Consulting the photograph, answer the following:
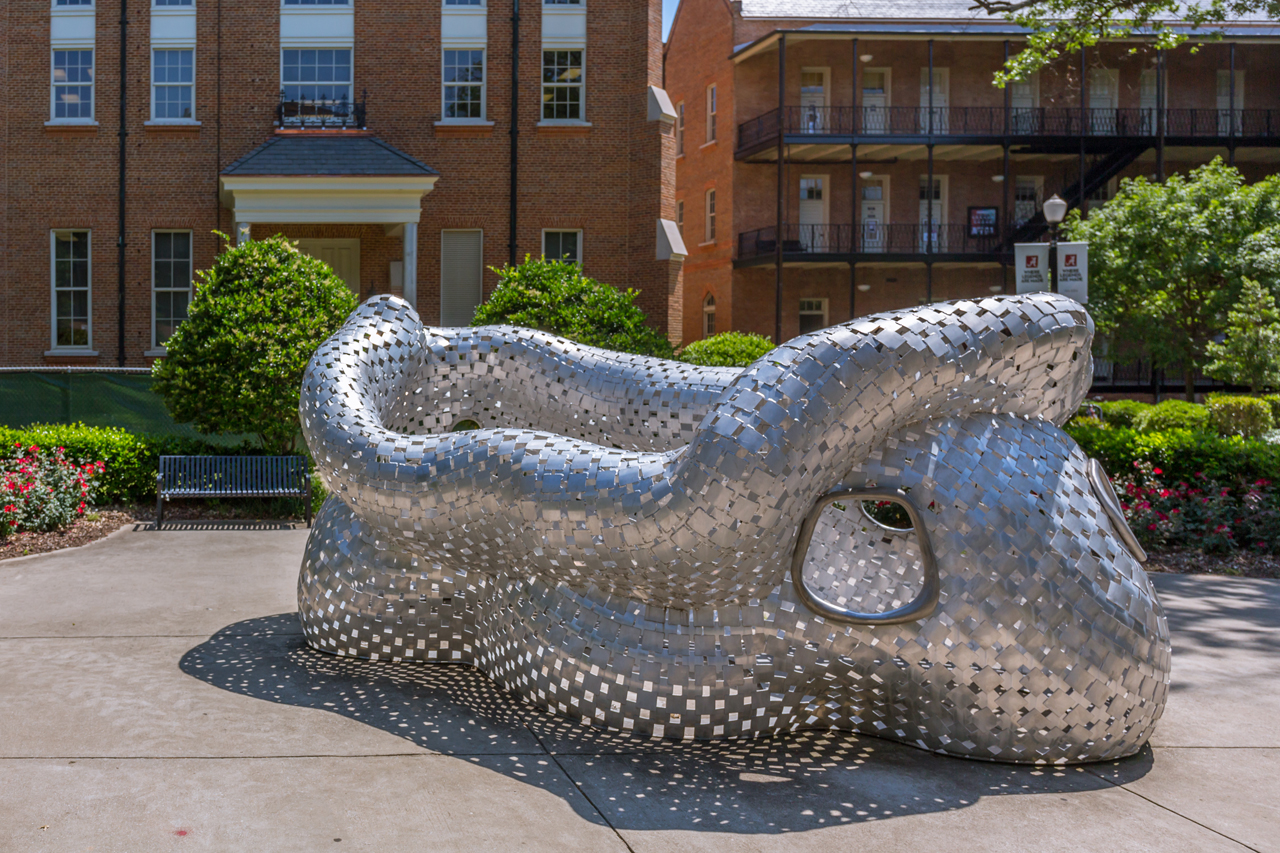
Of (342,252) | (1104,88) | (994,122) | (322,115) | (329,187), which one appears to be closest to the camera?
(329,187)

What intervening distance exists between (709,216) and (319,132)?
1491cm

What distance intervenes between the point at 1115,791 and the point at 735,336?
54.4ft

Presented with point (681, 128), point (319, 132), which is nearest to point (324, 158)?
point (319, 132)

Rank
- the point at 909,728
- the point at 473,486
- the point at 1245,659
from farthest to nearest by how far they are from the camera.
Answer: the point at 1245,659 → the point at 473,486 → the point at 909,728

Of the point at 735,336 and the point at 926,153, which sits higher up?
the point at 926,153

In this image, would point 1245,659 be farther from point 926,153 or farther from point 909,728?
point 926,153

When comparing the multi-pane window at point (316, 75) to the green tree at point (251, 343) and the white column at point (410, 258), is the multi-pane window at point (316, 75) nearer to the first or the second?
the white column at point (410, 258)

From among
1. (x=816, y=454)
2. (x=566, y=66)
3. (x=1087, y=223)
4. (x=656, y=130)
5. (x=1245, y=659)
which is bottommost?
(x=1245, y=659)

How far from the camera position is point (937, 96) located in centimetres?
3338

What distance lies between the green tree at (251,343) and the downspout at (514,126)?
36.0 ft

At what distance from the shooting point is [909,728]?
4.55 meters

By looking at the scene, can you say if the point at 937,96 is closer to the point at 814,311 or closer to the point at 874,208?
the point at 874,208

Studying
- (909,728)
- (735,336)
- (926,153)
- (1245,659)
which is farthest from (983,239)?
(909,728)

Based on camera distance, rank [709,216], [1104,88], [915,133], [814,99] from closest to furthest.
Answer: [915,133]
[814,99]
[1104,88]
[709,216]
